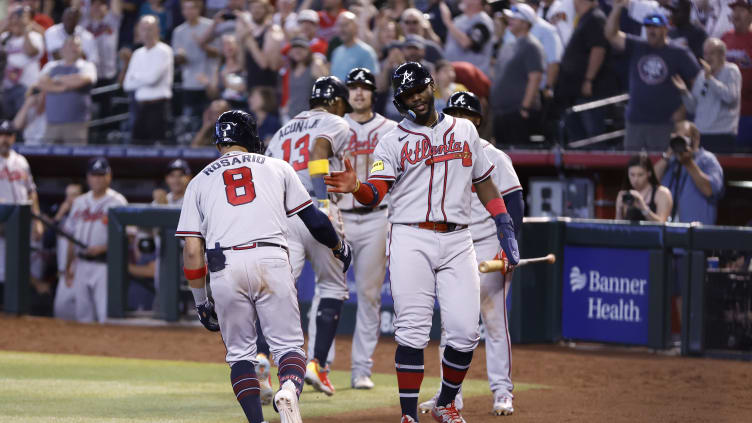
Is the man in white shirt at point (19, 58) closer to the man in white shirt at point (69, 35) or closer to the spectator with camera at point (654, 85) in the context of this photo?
the man in white shirt at point (69, 35)

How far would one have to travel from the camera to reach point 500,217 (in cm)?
659

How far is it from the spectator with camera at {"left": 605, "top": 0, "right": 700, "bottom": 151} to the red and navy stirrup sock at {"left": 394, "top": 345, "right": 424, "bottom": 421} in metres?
6.63

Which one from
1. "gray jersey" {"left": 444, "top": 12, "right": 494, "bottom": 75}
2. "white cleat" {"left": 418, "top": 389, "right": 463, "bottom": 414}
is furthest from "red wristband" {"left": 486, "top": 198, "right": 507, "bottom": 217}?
"gray jersey" {"left": 444, "top": 12, "right": 494, "bottom": 75}

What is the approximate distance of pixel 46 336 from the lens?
12.0 m

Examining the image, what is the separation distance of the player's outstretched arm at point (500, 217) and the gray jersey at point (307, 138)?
1571mm

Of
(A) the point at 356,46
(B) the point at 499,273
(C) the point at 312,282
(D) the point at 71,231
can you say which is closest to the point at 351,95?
(B) the point at 499,273

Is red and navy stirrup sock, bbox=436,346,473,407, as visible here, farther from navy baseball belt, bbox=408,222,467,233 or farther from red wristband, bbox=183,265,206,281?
red wristband, bbox=183,265,206,281

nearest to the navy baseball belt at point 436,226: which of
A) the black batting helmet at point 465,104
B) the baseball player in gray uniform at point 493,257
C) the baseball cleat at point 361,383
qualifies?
the baseball player in gray uniform at point 493,257

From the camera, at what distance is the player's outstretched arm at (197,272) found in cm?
598

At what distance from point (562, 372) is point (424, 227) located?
3889 millimetres

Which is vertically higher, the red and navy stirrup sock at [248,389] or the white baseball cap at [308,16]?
the white baseball cap at [308,16]

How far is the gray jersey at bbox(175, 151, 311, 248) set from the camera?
584cm

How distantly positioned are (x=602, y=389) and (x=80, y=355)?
4913 mm

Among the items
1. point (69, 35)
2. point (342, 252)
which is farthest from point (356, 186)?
point (69, 35)
